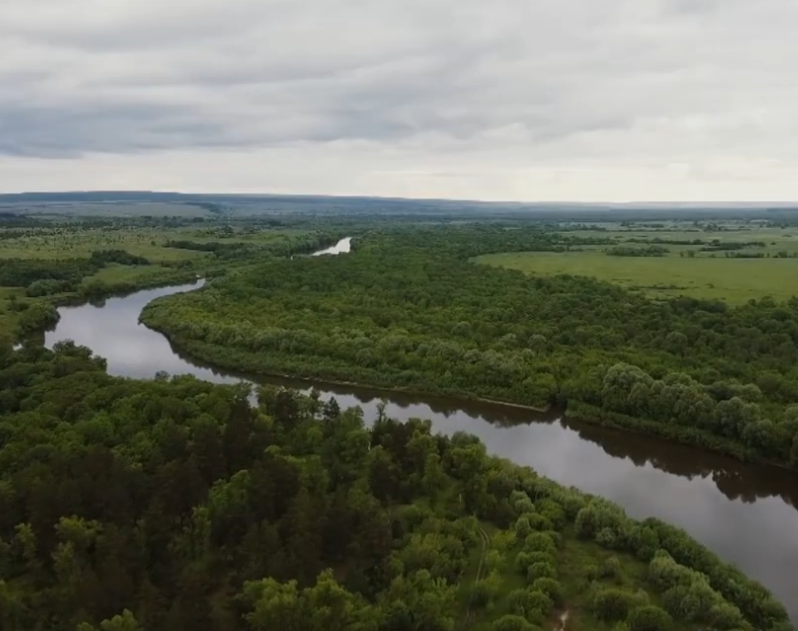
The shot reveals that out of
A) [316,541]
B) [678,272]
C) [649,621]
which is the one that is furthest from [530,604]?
[678,272]

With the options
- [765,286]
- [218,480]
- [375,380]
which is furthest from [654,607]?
[765,286]

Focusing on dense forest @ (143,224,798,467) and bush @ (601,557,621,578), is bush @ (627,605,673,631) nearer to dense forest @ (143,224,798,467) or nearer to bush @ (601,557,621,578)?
bush @ (601,557,621,578)

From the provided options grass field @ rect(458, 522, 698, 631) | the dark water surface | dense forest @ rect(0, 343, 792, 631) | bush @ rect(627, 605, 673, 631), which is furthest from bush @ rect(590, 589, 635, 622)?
the dark water surface

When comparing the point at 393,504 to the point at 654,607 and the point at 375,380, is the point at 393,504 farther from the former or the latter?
the point at 375,380

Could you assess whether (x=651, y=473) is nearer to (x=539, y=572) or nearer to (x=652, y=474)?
(x=652, y=474)

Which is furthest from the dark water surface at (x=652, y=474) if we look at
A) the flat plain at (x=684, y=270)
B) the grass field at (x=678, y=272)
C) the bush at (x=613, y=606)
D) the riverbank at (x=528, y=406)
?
the grass field at (x=678, y=272)

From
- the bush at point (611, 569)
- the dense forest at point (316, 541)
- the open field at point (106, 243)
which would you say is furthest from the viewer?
the open field at point (106, 243)

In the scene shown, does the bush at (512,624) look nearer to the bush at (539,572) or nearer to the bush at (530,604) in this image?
the bush at (530,604)
